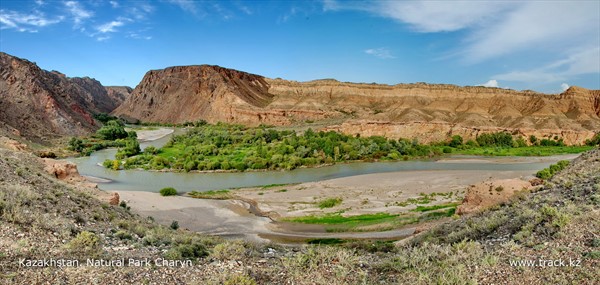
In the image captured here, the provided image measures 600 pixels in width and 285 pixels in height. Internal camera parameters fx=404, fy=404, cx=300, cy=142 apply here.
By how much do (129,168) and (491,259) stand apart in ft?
155

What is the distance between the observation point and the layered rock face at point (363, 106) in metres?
73.3

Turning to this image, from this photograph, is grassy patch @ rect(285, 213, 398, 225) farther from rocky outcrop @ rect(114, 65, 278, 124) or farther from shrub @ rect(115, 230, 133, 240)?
rocky outcrop @ rect(114, 65, 278, 124)

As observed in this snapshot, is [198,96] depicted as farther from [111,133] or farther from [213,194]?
[213,194]

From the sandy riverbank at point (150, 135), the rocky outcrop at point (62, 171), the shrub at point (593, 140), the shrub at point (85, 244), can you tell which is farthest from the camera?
the sandy riverbank at point (150, 135)

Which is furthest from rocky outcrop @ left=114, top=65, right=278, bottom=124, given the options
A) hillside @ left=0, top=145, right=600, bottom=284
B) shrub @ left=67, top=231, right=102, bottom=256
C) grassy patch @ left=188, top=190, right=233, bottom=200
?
shrub @ left=67, top=231, right=102, bottom=256

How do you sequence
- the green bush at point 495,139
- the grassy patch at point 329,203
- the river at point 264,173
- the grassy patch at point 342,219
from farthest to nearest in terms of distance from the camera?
the green bush at point 495,139 < the river at point 264,173 < the grassy patch at point 329,203 < the grassy patch at point 342,219

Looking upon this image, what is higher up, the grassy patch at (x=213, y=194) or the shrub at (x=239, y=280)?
the shrub at (x=239, y=280)

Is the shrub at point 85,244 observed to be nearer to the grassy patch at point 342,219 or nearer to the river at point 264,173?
the grassy patch at point 342,219

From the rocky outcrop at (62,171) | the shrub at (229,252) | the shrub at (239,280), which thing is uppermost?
the rocky outcrop at (62,171)

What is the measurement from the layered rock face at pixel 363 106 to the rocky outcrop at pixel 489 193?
5040 cm

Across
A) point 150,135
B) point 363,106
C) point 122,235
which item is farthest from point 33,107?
point 363,106

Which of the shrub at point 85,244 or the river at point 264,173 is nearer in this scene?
the shrub at point 85,244

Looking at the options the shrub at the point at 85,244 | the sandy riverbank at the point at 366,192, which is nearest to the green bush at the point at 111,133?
the sandy riverbank at the point at 366,192

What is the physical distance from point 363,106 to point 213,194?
269ft
